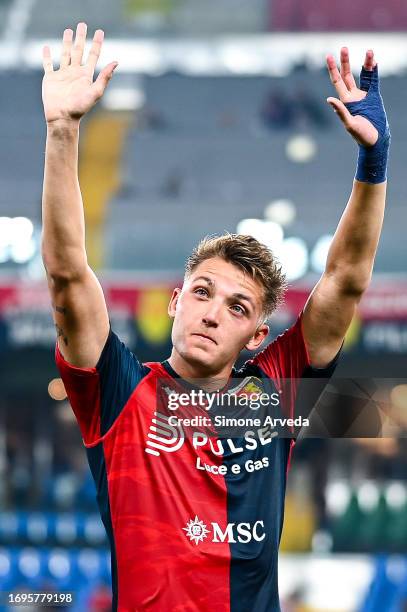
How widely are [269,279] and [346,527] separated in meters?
10.2

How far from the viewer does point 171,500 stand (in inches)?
104

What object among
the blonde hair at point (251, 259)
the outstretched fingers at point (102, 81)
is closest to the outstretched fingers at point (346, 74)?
the blonde hair at point (251, 259)

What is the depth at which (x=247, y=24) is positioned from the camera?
19.1 meters

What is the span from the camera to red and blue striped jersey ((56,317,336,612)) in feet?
8.55

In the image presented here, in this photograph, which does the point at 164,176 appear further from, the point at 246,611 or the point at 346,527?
the point at 246,611

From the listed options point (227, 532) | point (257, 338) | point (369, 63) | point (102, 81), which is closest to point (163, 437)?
point (227, 532)

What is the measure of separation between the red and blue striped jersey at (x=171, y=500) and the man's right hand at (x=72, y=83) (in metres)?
0.61

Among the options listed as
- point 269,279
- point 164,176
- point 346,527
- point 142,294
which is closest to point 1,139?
point 164,176

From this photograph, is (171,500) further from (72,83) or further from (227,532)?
(72,83)

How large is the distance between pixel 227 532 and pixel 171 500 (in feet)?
0.54

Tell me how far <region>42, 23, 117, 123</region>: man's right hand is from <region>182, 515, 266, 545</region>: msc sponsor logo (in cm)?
106

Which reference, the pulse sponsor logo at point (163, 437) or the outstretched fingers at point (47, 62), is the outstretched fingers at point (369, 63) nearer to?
the outstretched fingers at point (47, 62)

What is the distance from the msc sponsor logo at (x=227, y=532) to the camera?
2635mm

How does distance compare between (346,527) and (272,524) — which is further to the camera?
(346,527)
